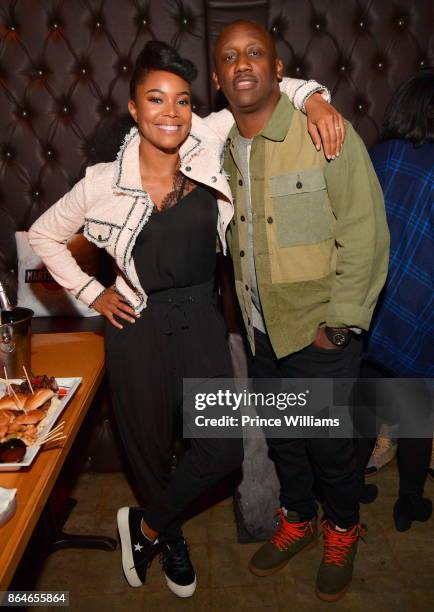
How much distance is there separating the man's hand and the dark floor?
1.54 m

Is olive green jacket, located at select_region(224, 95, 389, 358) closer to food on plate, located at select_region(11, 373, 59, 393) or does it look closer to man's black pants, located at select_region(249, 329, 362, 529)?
man's black pants, located at select_region(249, 329, 362, 529)

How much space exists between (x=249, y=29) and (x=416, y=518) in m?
1.98

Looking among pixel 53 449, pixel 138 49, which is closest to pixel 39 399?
pixel 53 449

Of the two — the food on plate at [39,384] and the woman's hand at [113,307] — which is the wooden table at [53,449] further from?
the woman's hand at [113,307]

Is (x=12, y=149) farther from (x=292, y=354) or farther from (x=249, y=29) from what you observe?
(x=292, y=354)

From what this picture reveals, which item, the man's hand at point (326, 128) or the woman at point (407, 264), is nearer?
the man's hand at point (326, 128)

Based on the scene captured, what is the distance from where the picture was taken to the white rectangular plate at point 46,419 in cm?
132

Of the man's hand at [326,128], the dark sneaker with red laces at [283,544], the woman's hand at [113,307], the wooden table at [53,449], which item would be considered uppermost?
the man's hand at [326,128]

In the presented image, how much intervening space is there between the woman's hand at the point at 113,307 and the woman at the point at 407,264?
88 cm

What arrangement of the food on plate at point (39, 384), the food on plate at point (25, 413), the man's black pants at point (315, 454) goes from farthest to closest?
the man's black pants at point (315, 454) → the food on plate at point (39, 384) → the food on plate at point (25, 413)

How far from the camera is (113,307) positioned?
1892mm
